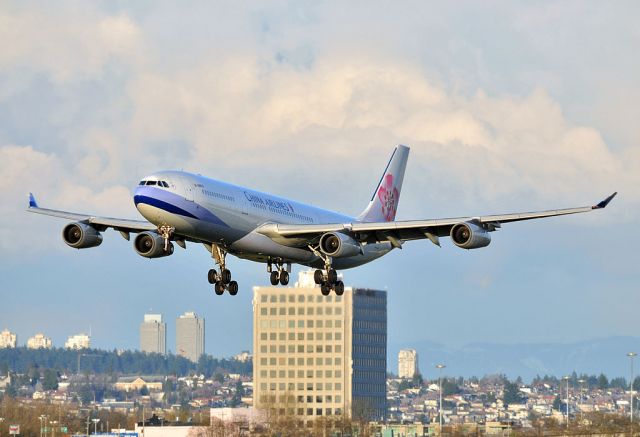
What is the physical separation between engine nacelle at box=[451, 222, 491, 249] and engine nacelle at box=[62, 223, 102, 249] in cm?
2278

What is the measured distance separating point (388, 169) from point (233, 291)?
3060cm

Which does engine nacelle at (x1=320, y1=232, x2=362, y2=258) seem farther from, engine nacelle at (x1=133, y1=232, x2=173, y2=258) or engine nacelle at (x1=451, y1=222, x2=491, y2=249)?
engine nacelle at (x1=133, y1=232, x2=173, y2=258)

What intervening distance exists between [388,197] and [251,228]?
1195 inches

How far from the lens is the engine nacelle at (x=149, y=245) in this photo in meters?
89.7

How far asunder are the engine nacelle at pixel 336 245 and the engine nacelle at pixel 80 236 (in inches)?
572

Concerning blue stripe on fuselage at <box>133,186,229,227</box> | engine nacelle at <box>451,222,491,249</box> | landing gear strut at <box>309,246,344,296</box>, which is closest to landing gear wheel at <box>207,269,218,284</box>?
landing gear strut at <box>309,246,344,296</box>

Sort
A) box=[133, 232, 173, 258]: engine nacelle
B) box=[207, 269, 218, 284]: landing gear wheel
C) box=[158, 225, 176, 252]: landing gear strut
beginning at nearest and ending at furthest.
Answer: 1. box=[158, 225, 176, 252]: landing gear strut
2. box=[133, 232, 173, 258]: engine nacelle
3. box=[207, 269, 218, 284]: landing gear wheel

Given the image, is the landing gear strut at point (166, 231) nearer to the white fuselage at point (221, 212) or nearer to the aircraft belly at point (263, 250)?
the white fuselage at point (221, 212)

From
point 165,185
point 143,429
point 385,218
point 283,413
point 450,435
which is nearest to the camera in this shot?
point 165,185

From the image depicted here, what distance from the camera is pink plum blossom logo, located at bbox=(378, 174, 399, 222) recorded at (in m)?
116

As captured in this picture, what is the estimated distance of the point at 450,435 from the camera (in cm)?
15675

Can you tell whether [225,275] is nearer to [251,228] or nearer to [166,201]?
[251,228]

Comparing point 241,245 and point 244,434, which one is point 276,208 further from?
point 244,434

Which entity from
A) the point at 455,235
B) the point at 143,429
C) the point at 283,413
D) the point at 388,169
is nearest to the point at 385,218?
the point at 388,169
